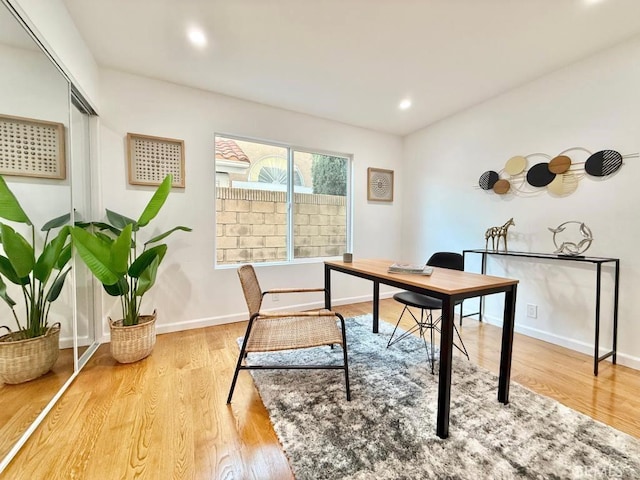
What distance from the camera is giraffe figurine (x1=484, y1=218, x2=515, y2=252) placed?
112 inches

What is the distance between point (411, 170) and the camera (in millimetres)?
4160

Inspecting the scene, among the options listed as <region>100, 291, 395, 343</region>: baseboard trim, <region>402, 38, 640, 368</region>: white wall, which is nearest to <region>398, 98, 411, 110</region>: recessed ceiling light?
<region>402, 38, 640, 368</region>: white wall

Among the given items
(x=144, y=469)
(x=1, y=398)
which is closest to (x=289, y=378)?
(x=144, y=469)

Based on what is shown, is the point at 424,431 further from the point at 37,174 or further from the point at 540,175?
the point at 37,174

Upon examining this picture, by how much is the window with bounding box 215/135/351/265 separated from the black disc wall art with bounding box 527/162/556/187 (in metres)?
2.10

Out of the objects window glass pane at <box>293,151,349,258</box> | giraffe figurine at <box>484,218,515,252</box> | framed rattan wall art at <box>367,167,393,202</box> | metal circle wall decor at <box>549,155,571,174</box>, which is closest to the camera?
metal circle wall decor at <box>549,155,571,174</box>

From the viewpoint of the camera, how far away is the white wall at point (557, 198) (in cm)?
216

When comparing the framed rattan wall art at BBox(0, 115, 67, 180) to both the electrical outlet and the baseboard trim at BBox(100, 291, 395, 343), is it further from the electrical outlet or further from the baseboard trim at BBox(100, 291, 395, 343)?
the electrical outlet

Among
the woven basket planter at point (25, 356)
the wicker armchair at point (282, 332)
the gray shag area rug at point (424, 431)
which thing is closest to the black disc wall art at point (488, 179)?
the gray shag area rug at point (424, 431)

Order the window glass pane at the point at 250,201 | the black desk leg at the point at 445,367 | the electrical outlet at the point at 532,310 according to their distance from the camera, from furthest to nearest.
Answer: the window glass pane at the point at 250,201
the electrical outlet at the point at 532,310
the black desk leg at the point at 445,367

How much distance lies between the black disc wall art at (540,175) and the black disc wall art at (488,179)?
0.33 m

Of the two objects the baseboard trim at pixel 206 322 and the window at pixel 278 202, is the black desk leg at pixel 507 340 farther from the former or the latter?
the window at pixel 278 202

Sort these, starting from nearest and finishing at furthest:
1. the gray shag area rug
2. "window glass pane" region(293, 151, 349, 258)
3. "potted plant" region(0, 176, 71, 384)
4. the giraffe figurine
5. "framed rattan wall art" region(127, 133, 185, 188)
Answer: the gray shag area rug → "potted plant" region(0, 176, 71, 384) → "framed rattan wall art" region(127, 133, 185, 188) → the giraffe figurine → "window glass pane" region(293, 151, 349, 258)

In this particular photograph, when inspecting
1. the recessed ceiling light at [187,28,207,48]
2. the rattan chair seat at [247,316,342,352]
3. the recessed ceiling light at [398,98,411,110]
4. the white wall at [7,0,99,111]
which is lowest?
Result: the rattan chair seat at [247,316,342,352]
